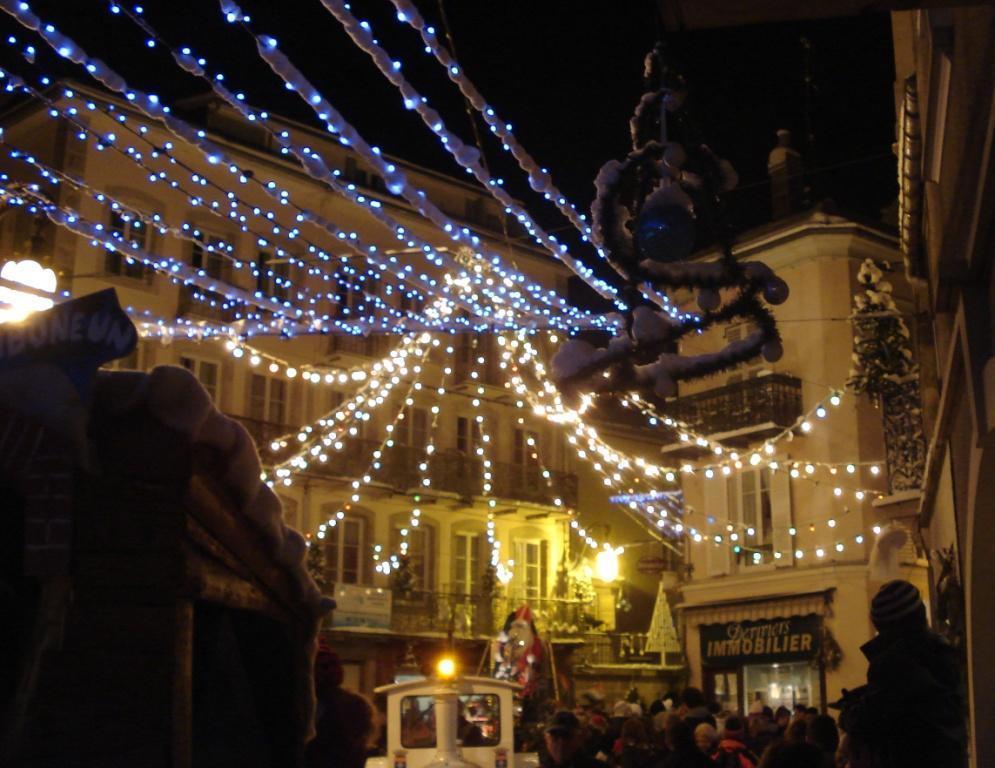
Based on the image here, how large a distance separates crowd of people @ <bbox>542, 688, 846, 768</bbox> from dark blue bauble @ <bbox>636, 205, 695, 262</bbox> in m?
2.12

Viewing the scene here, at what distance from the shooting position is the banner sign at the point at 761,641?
965 inches

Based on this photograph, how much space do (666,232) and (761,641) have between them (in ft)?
68.9

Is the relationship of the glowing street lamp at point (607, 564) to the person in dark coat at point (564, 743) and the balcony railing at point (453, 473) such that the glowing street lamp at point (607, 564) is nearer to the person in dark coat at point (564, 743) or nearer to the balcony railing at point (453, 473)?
the balcony railing at point (453, 473)

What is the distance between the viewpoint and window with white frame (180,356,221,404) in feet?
90.8

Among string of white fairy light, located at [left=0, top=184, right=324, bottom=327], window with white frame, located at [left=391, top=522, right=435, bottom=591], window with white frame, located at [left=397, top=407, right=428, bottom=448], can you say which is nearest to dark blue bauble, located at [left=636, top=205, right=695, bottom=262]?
string of white fairy light, located at [left=0, top=184, right=324, bottom=327]

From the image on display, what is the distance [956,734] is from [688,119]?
3.08m

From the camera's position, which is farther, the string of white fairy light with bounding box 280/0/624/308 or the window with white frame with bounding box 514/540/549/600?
the window with white frame with bounding box 514/540/549/600

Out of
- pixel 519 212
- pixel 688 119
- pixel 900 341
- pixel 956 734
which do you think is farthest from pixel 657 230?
pixel 900 341

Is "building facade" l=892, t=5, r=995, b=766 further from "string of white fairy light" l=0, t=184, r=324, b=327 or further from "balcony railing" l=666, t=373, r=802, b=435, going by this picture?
"balcony railing" l=666, t=373, r=802, b=435

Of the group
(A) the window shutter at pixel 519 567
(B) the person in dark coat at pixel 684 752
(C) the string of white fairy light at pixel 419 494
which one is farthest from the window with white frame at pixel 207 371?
(B) the person in dark coat at pixel 684 752

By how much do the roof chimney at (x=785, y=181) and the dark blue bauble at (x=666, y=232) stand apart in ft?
72.1

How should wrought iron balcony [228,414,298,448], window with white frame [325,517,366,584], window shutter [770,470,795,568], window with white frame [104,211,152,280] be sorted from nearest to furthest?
1. window shutter [770,470,795,568]
2. window with white frame [104,211,152,280]
3. wrought iron balcony [228,414,298,448]
4. window with white frame [325,517,366,584]

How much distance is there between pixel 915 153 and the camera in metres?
9.70

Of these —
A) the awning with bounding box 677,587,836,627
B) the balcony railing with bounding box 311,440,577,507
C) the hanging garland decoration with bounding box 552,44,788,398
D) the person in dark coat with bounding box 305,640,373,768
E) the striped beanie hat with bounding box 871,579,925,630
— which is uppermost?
the balcony railing with bounding box 311,440,577,507
